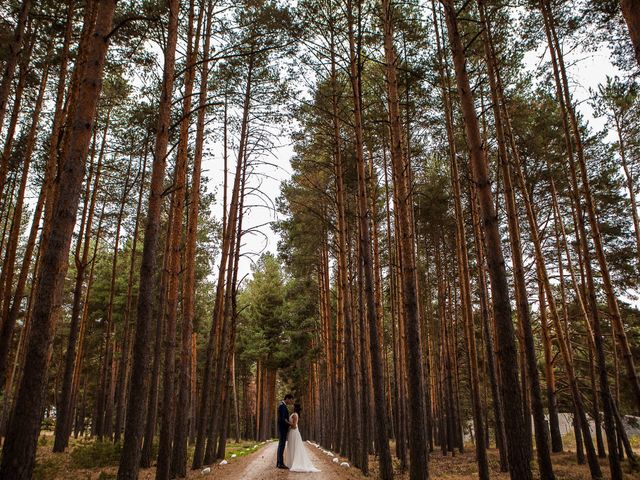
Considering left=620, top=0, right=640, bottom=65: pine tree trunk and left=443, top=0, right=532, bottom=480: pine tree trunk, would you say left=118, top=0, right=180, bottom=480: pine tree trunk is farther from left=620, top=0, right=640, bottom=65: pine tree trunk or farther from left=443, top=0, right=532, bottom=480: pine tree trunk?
left=620, top=0, right=640, bottom=65: pine tree trunk

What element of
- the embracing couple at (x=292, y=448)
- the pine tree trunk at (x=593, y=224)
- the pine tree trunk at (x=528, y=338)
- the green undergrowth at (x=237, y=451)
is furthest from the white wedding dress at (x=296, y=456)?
the pine tree trunk at (x=593, y=224)

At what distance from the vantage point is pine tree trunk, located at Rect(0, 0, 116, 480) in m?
3.34

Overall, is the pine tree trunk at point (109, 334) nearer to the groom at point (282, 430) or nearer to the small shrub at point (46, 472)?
the small shrub at point (46, 472)

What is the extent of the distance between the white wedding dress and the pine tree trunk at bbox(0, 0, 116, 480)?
23.0 ft

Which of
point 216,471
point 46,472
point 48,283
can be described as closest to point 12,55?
point 48,283

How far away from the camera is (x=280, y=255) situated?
20047 mm

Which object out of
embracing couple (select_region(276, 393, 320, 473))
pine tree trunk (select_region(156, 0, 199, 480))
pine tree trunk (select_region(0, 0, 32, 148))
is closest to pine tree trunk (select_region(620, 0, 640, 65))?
pine tree trunk (select_region(156, 0, 199, 480))

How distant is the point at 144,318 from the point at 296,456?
6.30 meters

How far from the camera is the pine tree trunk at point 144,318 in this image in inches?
189

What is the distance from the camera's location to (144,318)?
5098 millimetres

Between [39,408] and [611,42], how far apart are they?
10.8m

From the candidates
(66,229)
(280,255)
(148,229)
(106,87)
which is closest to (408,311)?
(148,229)

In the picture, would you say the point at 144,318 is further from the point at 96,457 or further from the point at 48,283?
the point at 96,457

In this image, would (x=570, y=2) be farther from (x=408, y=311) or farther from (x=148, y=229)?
(x=148, y=229)
